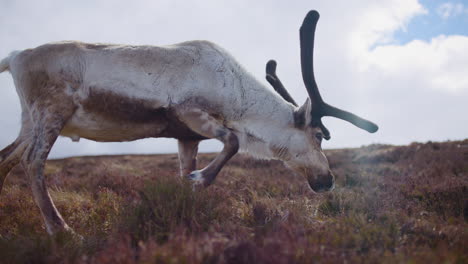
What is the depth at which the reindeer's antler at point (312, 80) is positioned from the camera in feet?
17.9

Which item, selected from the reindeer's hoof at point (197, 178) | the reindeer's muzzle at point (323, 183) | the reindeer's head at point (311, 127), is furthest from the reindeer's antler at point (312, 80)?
the reindeer's hoof at point (197, 178)

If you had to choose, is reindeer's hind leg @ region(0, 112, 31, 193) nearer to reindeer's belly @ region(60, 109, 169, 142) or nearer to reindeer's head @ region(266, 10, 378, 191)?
reindeer's belly @ region(60, 109, 169, 142)

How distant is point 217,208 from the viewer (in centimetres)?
400

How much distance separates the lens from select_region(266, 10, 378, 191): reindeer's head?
5410 mm

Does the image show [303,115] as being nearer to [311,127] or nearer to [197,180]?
[311,127]

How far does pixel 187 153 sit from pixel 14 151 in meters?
2.33

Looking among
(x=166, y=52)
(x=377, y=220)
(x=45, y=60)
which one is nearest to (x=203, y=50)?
(x=166, y=52)

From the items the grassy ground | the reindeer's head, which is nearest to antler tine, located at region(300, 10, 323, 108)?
the reindeer's head

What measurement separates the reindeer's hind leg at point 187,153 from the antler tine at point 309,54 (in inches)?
73.4

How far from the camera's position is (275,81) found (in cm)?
643

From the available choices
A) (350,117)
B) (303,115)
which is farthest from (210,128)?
(350,117)

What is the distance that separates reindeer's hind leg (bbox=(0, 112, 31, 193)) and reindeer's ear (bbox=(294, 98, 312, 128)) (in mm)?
3636

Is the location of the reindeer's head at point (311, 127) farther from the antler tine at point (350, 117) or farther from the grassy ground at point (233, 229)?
the grassy ground at point (233, 229)

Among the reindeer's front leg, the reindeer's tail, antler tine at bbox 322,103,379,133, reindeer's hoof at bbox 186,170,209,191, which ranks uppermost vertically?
antler tine at bbox 322,103,379,133
